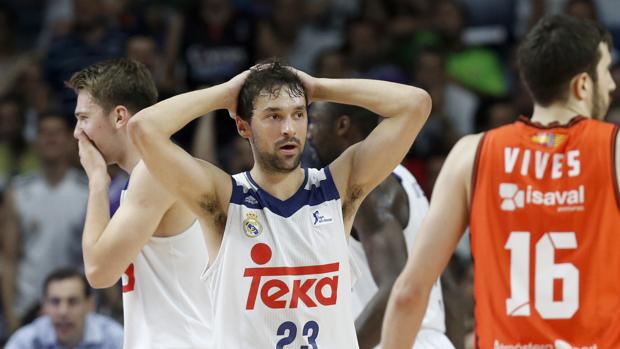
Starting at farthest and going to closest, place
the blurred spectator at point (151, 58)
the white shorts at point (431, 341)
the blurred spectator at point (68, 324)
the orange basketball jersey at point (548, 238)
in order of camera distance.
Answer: the blurred spectator at point (151, 58) → the blurred spectator at point (68, 324) → the white shorts at point (431, 341) → the orange basketball jersey at point (548, 238)

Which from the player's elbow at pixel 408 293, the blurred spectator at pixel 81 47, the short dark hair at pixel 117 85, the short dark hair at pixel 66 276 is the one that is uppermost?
the blurred spectator at pixel 81 47

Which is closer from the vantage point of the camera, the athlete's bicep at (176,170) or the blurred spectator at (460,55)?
the athlete's bicep at (176,170)

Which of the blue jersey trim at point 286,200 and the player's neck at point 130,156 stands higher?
the player's neck at point 130,156

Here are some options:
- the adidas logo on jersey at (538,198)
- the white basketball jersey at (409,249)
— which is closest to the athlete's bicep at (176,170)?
the adidas logo on jersey at (538,198)

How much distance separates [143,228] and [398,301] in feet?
4.05

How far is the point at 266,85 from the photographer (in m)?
5.21

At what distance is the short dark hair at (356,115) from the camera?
7047 mm

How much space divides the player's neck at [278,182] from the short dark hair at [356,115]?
5.81 feet

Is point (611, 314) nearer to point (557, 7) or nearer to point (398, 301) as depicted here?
point (398, 301)

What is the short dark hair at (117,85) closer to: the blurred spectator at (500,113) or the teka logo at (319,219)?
the teka logo at (319,219)

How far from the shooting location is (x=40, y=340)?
916cm

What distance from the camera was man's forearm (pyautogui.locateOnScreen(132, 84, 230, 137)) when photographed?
5176 millimetres

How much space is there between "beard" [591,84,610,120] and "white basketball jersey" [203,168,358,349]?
1.24 meters

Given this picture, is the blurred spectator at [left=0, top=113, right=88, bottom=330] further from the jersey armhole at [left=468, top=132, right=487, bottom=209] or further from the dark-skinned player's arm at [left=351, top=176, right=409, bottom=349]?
the jersey armhole at [left=468, top=132, right=487, bottom=209]
